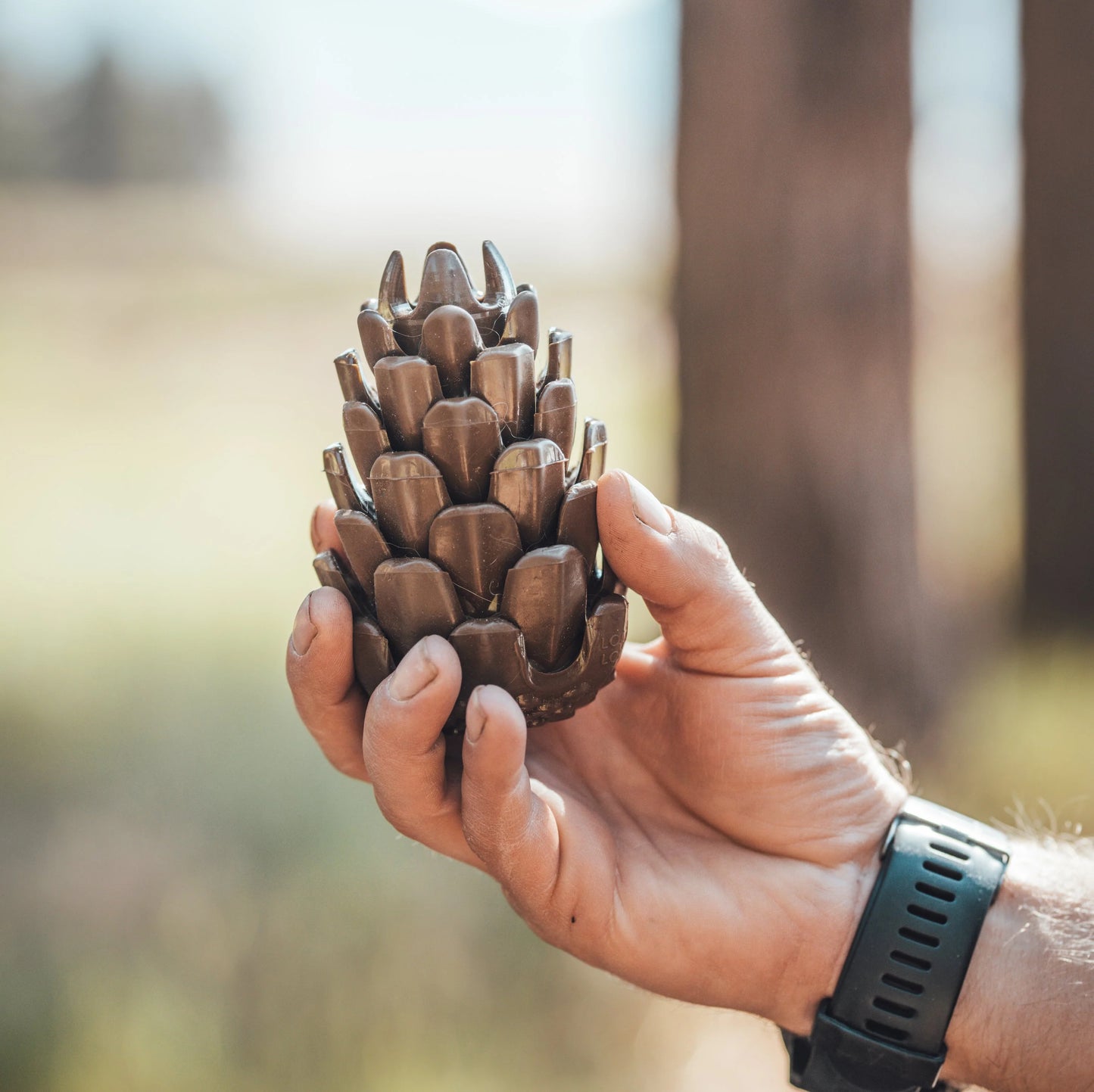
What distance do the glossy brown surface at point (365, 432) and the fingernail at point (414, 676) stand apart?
204 millimetres

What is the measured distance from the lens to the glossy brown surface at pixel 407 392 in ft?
3.04

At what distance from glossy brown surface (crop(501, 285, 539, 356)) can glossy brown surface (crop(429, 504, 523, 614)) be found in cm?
18

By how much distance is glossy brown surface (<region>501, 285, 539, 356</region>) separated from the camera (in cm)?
96

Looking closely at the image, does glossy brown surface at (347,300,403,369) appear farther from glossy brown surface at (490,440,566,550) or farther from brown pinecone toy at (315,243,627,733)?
glossy brown surface at (490,440,566,550)

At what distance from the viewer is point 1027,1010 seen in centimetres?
108

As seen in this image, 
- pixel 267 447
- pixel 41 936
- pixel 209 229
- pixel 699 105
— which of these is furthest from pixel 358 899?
pixel 209 229

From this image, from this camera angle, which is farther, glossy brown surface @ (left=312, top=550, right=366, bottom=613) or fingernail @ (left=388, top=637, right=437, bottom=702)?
glossy brown surface @ (left=312, top=550, right=366, bottom=613)

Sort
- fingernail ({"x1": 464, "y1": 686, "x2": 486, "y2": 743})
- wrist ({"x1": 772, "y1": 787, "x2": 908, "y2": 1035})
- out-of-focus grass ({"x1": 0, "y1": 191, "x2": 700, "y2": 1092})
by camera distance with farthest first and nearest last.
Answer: out-of-focus grass ({"x1": 0, "y1": 191, "x2": 700, "y2": 1092}) → wrist ({"x1": 772, "y1": 787, "x2": 908, "y2": 1035}) → fingernail ({"x1": 464, "y1": 686, "x2": 486, "y2": 743})

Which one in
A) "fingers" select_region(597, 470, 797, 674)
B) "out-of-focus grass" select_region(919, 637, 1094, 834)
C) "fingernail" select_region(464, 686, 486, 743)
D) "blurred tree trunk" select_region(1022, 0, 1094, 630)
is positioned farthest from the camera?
"blurred tree trunk" select_region(1022, 0, 1094, 630)

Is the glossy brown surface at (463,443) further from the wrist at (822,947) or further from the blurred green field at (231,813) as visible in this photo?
the blurred green field at (231,813)

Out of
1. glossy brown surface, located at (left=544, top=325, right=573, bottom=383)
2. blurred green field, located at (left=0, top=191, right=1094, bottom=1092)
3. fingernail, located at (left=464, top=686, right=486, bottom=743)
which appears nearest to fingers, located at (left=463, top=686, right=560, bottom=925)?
fingernail, located at (left=464, top=686, right=486, bottom=743)

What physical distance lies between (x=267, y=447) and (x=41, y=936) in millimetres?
3157

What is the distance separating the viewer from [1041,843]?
55.7 inches

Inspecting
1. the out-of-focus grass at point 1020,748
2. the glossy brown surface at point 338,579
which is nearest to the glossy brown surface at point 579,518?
the glossy brown surface at point 338,579
